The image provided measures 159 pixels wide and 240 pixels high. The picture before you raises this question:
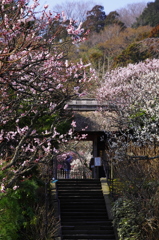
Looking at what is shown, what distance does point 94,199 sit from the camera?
16.8m

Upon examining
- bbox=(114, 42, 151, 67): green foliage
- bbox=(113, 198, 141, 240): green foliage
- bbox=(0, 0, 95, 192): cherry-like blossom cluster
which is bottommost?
bbox=(113, 198, 141, 240): green foliage

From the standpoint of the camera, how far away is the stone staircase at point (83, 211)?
14086 millimetres

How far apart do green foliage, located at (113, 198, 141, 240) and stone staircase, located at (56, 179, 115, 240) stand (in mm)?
754

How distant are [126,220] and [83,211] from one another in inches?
143

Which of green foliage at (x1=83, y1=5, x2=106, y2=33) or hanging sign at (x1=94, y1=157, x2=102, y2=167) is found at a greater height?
green foliage at (x1=83, y1=5, x2=106, y2=33)

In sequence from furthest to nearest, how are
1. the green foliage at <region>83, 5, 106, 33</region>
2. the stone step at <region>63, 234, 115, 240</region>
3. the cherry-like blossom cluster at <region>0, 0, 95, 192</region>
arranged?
the green foliage at <region>83, 5, 106, 33</region> < the stone step at <region>63, 234, 115, 240</region> < the cherry-like blossom cluster at <region>0, 0, 95, 192</region>

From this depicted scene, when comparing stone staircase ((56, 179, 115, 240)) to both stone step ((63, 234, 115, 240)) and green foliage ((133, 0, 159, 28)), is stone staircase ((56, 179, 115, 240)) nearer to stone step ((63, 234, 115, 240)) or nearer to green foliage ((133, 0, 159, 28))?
stone step ((63, 234, 115, 240))

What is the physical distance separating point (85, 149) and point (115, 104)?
10.4 metres

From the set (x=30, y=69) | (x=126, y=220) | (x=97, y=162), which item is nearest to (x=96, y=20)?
(x=97, y=162)

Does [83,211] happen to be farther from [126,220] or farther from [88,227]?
[126,220]

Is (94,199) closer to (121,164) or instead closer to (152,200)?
(121,164)

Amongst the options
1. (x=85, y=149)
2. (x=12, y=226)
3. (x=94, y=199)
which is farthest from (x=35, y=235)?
(x=85, y=149)

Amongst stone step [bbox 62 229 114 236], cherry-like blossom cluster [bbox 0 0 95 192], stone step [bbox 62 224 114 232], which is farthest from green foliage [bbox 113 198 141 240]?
cherry-like blossom cluster [bbox 0 0 95 192]

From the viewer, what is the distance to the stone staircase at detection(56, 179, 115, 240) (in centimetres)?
1409
